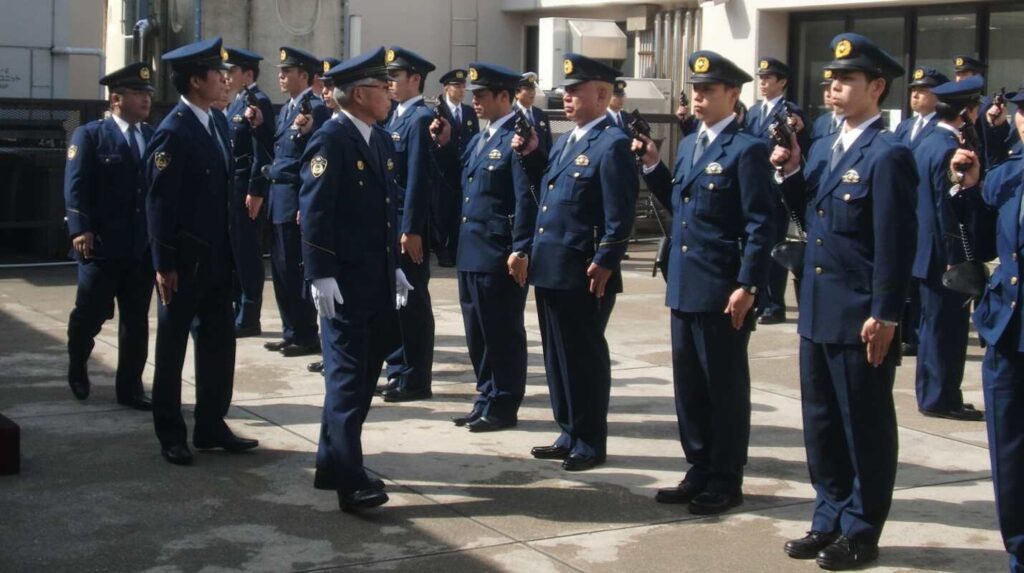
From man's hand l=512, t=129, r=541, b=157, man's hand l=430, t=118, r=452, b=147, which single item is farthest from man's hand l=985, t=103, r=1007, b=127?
man's hand l=512, t=129, r=541, b=157

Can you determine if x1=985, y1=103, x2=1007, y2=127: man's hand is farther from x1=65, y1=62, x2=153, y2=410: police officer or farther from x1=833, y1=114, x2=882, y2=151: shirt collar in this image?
x1=65, y1=62, x2=153, y2=410: police officer

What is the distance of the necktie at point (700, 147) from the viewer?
598 centimetres

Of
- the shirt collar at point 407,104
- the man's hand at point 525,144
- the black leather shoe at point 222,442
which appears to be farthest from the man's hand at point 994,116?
the black leather shoe at point 222,442

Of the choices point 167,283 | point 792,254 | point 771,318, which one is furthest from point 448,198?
point 771,318

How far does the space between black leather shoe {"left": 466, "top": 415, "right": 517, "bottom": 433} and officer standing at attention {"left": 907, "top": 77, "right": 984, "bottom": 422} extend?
8.04ft

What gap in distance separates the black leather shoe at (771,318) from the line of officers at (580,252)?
2.52m

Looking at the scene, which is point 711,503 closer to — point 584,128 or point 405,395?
point 584,128

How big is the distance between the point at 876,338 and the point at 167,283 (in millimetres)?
3276

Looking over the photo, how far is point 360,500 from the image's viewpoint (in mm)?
5805

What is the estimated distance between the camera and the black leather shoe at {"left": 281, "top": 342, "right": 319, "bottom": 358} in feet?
31.5

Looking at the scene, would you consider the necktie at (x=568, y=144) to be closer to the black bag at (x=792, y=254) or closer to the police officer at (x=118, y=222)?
the black bag at (x=792, y=254)

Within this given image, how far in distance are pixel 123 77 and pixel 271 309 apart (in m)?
4.19

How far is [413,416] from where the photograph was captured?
308 inches

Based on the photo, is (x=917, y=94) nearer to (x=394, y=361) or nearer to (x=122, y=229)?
(x=394, y=361)
